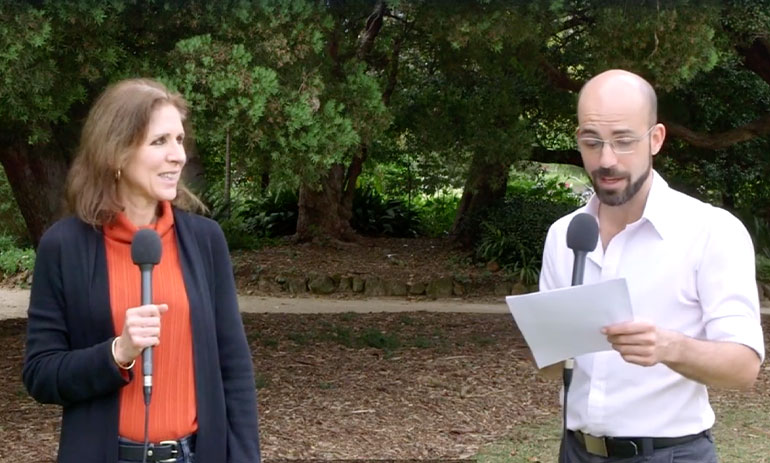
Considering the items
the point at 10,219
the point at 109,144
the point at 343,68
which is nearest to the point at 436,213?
the point at 10,219

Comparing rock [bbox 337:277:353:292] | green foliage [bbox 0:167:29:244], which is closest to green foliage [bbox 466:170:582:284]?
rock [bbox 337:277:353:292]

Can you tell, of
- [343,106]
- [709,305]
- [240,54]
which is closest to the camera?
[709,305]

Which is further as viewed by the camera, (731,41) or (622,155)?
(731,41)

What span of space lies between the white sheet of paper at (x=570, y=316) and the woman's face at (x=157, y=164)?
1123 mm

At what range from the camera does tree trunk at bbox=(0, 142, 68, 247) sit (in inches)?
348

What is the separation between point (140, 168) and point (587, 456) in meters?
1.54

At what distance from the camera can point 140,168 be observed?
10.3 feet

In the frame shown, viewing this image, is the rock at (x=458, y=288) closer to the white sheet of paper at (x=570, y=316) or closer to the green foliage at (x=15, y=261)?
the green foliage at (x=15, y=261)

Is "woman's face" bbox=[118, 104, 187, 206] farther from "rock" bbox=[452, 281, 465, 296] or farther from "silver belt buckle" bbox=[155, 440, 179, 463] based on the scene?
"rock" bbox=[452, 281, 465, 296]

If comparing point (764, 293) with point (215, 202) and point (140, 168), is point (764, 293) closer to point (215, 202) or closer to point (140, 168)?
point (215, 202)

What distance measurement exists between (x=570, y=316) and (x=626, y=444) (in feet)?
1.64

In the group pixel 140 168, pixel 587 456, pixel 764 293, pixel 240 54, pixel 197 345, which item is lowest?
pixel 764 293

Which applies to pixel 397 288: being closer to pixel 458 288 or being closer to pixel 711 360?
pixel 458 288

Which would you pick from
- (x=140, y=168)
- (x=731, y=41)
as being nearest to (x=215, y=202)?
(x=731, y=41)
